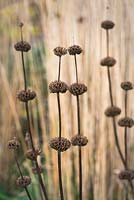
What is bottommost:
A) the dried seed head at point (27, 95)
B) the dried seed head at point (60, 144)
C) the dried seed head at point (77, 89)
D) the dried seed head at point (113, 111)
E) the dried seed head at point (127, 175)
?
the dried seed head at point (127, 175)

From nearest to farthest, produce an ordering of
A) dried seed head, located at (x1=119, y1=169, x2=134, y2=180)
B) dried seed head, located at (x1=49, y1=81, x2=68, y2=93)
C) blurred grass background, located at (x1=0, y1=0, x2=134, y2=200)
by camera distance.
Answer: dried seed head, located at (x1=49, y1=81, x2=68, y2=93)
dried seed head, located at (x1=119, y1=169, x2=134, y2=180)
blurred grass background, located at (x1=0, y1=0, x2=134, y2=200)

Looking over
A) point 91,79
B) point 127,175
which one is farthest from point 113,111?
point 91,79

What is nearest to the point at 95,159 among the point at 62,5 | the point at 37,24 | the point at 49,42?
the point at 49,42

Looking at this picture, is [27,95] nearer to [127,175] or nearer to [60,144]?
[60,144]

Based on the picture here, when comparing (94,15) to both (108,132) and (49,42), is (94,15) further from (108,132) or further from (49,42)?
(108,132)

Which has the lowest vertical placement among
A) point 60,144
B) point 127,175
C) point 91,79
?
point 127,175

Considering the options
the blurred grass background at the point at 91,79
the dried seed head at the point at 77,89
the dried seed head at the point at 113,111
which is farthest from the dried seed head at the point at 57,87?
the blurred grass background at the point at 91,79

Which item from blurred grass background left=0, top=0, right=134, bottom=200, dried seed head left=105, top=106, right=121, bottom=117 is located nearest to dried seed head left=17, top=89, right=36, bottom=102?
dried seed head left=105, top=106, right=121, bottom=117

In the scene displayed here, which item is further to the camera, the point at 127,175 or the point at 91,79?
the point at 91,79

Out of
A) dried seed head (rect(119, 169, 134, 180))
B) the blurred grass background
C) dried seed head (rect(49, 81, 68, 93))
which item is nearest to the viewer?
dried seed head (rect(49, 81, 68, 93))

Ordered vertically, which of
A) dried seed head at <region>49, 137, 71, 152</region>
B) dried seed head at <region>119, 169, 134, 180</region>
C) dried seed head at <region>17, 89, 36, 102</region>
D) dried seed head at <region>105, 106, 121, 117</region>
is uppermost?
dried seed head at <region>17, 89, 36, 102</region>

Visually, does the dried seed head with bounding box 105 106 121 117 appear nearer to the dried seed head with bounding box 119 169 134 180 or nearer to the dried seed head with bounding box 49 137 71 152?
the dried seed head with bounding box 119 169 134 180

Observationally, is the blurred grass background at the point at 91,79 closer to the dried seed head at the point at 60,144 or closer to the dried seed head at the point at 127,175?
the dried seed head at the point at 127,175
